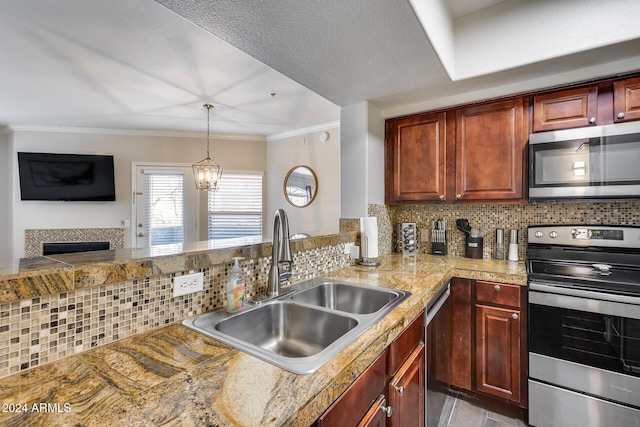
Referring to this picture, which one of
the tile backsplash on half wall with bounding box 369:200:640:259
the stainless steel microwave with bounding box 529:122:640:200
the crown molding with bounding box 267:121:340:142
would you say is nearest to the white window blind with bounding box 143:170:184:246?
the crown molding with bounding box 267:121:340:142

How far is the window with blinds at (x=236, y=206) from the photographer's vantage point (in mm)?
4918

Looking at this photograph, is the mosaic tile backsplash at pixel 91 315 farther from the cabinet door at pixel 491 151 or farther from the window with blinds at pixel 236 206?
the window with blinds at pixel 236 206

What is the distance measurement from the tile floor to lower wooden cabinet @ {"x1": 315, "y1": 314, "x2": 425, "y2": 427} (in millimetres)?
676

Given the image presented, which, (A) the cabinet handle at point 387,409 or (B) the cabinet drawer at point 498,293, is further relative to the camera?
(B) the cabinet drawer at point 498,293

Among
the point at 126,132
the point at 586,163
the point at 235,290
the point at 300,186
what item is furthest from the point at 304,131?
the point at 235,290

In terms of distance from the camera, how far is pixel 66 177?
4.35 meters

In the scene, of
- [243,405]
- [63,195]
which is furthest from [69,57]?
[243,405]

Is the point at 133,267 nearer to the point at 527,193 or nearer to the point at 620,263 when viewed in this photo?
the point at 527,193

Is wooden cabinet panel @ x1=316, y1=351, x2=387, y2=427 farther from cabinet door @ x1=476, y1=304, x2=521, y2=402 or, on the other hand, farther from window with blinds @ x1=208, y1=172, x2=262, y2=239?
window with blinds @ x1=208, y1=172, x2=262, y2=239

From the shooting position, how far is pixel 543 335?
1.70m

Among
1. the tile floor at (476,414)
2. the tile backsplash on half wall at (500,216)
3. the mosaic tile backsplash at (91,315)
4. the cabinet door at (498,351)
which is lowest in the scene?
the tile floor at (476,414)

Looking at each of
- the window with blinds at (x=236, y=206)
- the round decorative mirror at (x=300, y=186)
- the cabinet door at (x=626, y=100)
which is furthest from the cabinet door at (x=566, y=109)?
the window with blinds at (x=236, y=206)

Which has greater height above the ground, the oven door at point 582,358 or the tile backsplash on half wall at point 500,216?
the tile backsplash on half wall at point 500,216

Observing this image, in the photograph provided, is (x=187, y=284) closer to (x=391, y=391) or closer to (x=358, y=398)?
(x=358, y=398)
